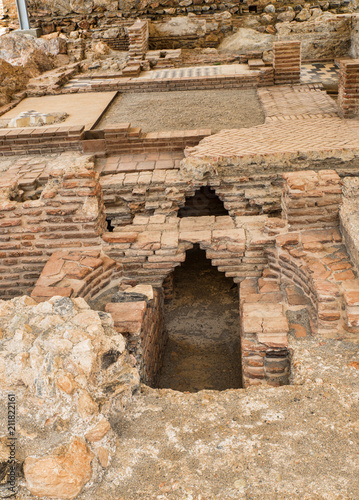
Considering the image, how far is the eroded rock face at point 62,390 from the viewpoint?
2.16m

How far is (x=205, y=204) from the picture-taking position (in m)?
6.65

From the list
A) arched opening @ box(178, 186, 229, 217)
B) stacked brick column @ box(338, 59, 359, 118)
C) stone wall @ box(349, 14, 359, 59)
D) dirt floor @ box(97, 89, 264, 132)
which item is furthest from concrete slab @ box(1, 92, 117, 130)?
stone wall @ box(349, 14, 359, 59)

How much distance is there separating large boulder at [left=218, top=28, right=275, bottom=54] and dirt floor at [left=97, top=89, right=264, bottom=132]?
168 inches

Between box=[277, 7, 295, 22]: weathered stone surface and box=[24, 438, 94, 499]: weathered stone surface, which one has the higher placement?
box=[277, 7, 295, 22]: weathered stone surface

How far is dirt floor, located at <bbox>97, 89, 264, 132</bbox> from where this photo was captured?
7.05 meters

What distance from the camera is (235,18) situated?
1367 cm

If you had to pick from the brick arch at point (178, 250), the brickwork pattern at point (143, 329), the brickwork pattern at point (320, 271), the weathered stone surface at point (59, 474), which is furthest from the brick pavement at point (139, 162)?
the weathered stone surface at point (59, 474)

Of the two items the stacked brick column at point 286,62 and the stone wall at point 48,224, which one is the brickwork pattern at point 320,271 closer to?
the stone wall at point 48,224

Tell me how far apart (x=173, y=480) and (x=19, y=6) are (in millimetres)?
15053

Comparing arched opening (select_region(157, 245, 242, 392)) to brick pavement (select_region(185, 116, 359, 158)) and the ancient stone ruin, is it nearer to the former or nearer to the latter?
the ancient stone ruin

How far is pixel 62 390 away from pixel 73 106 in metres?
7.33

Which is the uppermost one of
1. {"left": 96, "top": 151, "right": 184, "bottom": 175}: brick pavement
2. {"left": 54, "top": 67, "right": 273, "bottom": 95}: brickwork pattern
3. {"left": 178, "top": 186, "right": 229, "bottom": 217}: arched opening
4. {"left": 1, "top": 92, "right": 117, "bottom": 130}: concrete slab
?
{"left": 54, "top": 67, "right": 273, "bottom": 95}: brickwork pattern

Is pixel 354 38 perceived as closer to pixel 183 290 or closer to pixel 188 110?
pixel 188 110

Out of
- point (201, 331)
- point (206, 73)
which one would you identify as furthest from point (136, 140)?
point (206, 73)
